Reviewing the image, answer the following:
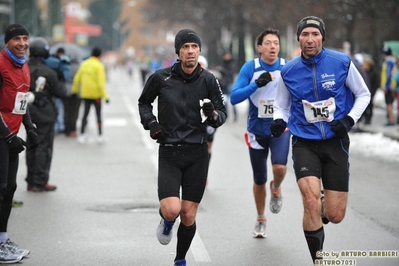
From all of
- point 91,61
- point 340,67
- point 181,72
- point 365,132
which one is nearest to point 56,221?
point 181,72

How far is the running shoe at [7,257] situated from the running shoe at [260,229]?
237 centimetres

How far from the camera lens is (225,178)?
42.5ft

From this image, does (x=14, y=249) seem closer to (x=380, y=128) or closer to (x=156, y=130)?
(x=156, y=130)

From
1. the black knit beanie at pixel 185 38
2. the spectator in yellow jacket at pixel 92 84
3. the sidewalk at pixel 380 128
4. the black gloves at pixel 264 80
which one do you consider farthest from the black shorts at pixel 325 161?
the sidewalk at pixel 380 128

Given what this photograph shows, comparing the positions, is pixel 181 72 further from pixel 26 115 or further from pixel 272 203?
pixel 272 203

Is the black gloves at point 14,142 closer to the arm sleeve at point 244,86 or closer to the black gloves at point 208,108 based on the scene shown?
the black gloves at point 208,108

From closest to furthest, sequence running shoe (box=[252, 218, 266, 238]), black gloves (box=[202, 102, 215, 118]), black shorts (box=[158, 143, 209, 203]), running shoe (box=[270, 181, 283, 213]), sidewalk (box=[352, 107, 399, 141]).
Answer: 1. black gloves (box=[202, 102, 215, 118])
2. black shorts (box=[158, 143, 209, 203])
3. running shoe (box=[252, 218, 266, 238])
4. running shoe (box=[270, 181, 283, 213])
5. sidewalk (box=[352, 107, 399, 141])

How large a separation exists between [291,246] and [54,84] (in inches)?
182

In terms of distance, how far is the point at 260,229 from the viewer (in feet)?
27.7

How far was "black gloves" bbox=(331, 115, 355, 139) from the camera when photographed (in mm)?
6477

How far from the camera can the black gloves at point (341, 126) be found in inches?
255

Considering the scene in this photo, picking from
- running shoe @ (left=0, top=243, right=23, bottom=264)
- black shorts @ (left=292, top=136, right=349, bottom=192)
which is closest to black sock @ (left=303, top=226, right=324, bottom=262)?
black shorts @ (left=292, top=136, right=349, bottom=192)

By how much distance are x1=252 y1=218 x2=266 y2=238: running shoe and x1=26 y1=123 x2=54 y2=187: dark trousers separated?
4.17m

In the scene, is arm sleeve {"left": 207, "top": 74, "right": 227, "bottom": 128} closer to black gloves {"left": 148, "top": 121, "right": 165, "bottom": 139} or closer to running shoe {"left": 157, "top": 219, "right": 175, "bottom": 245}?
black gloves {"left": 148, "top": 121, "right": 165, "bottom": 139}
